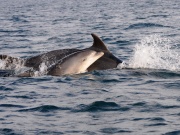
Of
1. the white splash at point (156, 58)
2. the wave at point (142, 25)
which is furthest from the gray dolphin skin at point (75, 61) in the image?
the wave at point (142, 25)

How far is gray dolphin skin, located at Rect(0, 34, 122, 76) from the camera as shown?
16.7m

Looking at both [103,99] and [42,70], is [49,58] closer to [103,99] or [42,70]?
[42,70]

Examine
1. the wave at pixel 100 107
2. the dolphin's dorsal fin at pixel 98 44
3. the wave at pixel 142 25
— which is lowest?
the wave at pixel 100 107

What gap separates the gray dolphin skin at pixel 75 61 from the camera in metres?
16.7

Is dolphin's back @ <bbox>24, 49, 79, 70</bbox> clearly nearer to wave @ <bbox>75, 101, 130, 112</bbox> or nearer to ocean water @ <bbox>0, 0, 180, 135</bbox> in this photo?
ocean water @ <bbox>0, 0, 180, 135</bbox>

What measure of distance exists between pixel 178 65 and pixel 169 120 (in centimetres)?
710

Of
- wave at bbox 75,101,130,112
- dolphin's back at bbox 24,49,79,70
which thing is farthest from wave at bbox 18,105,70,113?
dolphin's back at bbox 24,49,79,70

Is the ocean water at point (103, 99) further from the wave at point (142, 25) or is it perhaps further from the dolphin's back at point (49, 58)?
the wave at point (142, 25)

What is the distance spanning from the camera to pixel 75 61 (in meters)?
16.8

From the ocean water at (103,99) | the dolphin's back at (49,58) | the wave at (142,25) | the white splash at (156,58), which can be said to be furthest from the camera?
the wave at (142,25)

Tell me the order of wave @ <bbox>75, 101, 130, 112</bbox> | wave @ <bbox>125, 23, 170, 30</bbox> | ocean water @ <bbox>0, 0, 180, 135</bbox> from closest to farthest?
ocean water @ <bbox>0, 0, 180, 135</bbox> → wave @ <bbox>75, 101, 130, 112</bbox> → wave @ <bbox>125, 23, 170, 30</bbox>

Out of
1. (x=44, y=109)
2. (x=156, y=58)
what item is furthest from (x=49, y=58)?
(x=44, y=109)

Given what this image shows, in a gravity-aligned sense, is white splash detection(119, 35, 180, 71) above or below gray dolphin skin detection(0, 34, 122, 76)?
below

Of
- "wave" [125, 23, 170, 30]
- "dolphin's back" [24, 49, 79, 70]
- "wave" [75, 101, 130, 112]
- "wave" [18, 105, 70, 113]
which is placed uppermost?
"dolphin's back" [24, 49, 79, 70]
